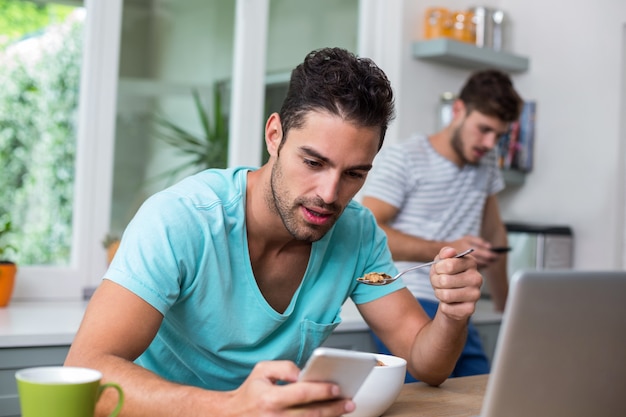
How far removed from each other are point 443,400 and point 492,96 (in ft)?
5.08

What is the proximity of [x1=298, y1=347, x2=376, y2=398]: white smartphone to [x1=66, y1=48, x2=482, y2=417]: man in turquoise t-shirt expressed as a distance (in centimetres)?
33

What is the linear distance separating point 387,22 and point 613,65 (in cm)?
99

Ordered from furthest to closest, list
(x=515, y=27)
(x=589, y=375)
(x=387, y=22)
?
(x=515, y=27)
(x=387, y=22)
(x=589, y=375)

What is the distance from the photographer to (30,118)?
2.83 meters

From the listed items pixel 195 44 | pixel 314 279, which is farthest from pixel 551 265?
pixel 314 279

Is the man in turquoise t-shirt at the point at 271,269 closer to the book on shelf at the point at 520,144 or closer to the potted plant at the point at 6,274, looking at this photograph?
the potted plant at the point at 6,274

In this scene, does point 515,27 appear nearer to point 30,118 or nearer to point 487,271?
point 487,271

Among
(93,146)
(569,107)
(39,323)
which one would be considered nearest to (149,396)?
(39,323)

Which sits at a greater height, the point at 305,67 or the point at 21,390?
the point at 305,67

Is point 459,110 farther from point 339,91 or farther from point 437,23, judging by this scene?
point 339,91

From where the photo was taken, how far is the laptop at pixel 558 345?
3.21 ft

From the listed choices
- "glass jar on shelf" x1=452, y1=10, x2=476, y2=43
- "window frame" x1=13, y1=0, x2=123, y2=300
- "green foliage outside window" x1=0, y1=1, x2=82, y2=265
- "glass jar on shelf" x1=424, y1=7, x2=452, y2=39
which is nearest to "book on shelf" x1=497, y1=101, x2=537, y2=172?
"glass jar on shelf" x1=452, y1=10, x2=476, y2=43

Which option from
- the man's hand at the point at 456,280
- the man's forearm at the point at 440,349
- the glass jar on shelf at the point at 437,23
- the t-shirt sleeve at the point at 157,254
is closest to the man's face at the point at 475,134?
the glass jar on shelf at the point at 437,23

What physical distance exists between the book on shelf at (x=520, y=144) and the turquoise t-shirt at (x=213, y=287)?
2.21 m
